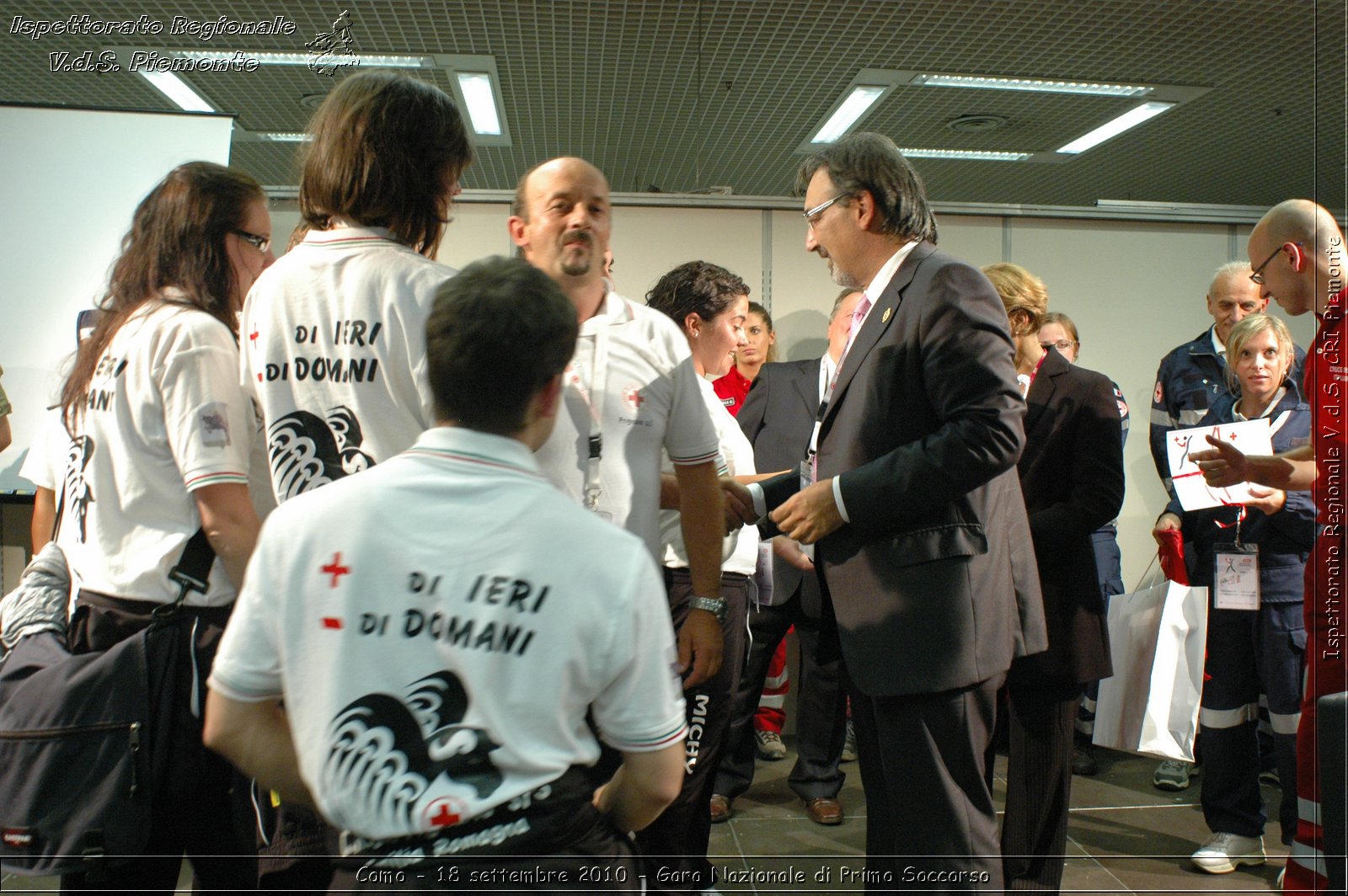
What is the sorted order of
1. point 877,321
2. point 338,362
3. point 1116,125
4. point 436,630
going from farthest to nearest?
1. point 1116,125
2. point 877,321
3. point 338,362
4. point 436,630

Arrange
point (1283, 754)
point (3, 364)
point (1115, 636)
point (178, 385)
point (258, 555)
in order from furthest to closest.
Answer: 1. point (3, 364)
2. point (1115, 636)
3. point (1283, 754)
4. point (178, 385)
5. point (258, 555)

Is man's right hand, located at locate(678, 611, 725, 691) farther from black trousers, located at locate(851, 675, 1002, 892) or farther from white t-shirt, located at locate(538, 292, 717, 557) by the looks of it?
black trousers, located at locate(851, 675, 1002, 892)

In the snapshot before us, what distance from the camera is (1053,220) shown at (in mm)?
4395

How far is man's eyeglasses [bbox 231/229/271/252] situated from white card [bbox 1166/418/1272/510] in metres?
2.59

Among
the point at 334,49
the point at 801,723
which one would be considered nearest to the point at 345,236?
the point at 801,723

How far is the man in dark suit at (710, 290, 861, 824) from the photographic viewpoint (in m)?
3.27

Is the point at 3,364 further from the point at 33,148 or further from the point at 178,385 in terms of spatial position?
the point at 178,385

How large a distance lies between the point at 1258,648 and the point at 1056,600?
1053 mm

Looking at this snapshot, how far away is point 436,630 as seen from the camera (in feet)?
3.23

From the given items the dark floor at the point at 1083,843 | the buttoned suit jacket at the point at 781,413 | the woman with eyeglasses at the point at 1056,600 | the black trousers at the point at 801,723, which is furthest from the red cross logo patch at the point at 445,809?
the buttoned suit jacket at the point at 781,413

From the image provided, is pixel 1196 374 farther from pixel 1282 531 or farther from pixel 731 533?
pixel 731 533

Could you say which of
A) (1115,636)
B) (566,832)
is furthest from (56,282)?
(1115,636)

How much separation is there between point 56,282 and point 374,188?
307 cm

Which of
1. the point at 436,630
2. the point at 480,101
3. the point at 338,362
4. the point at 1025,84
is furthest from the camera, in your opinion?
the point at 480,101
